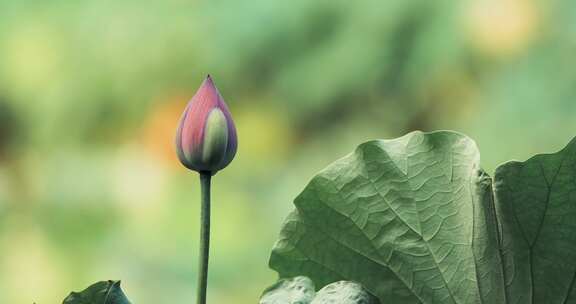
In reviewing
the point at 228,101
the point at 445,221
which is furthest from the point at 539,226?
the point at 228,101

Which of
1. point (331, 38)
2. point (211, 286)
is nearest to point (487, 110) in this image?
point (331, 38)

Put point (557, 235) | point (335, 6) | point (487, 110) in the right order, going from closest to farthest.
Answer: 1. point (557, 235)
2. point (487, 110)
3. point (335, 6)

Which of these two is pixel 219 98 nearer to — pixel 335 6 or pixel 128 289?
pixel 128 289

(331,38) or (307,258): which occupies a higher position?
(331,38)

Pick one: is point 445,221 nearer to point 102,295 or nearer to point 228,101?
point 102,295

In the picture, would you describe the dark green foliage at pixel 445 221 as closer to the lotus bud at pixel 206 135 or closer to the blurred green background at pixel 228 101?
the lotus bud at pixel 206 135

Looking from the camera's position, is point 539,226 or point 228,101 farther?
point 228,101
